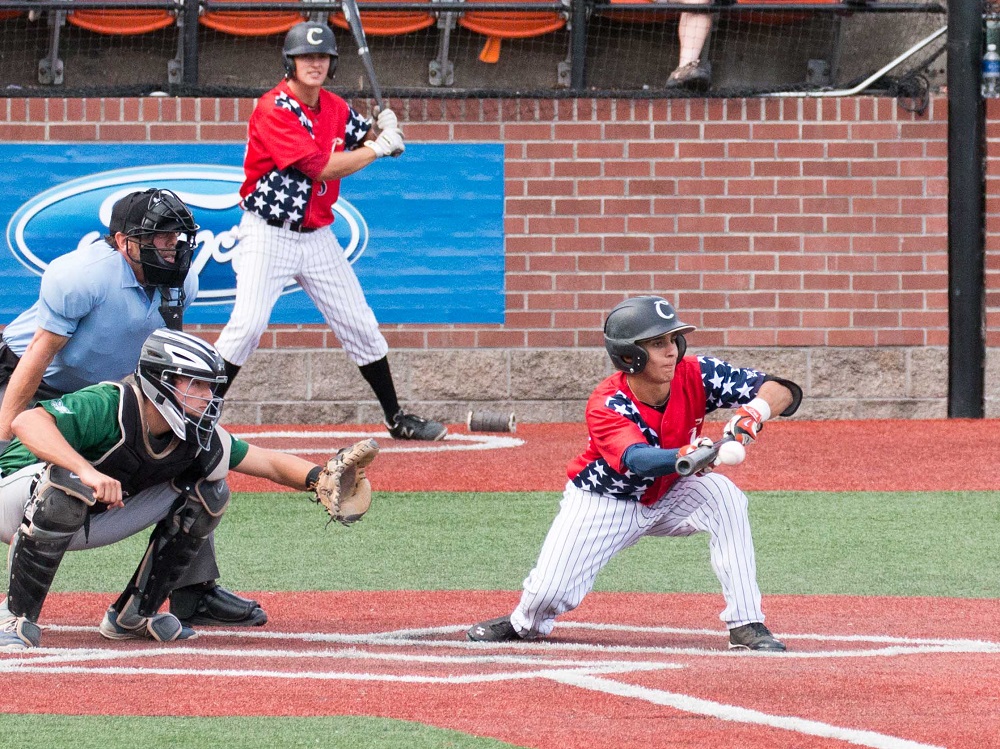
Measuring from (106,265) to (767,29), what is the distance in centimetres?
727

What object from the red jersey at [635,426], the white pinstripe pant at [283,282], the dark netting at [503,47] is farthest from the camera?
the dark netting at [503,47]

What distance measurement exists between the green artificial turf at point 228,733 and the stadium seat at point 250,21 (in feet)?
27.5

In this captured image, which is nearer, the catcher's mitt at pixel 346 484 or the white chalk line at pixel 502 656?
the white chalk line at pixel 502 656

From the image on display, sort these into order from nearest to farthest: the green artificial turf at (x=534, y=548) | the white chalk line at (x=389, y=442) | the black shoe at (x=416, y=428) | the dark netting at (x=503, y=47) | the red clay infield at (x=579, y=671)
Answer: the red clay infield at (x=579, y=671), the green artificial turf at (x=534, y=548), the white chalk line at (x=389, y=442), the black shoe at (x=416, y=428), the dark netting at (x=503, y=47)

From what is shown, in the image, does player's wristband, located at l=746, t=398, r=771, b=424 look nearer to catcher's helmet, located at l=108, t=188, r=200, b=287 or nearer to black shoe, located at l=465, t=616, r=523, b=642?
black shoe, located at l=465, t=616, r=523, b=642

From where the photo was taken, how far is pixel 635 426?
5.30m

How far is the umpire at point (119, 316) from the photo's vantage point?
5660 mm

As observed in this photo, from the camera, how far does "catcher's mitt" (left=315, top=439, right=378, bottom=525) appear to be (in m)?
5.56

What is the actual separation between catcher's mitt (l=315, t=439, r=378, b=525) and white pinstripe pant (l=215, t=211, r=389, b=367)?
3.47 m

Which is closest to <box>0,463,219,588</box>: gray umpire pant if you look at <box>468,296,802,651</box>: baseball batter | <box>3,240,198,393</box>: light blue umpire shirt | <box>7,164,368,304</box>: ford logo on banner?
<box>3,240,198,393</box>: light blue umpire shirt

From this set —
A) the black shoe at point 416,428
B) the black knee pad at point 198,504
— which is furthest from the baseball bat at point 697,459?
the black shoe at point 416,428

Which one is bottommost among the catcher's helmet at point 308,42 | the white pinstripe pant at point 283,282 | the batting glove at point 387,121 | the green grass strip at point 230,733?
the green grass strip at point 230,733

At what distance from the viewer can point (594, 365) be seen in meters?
11.4

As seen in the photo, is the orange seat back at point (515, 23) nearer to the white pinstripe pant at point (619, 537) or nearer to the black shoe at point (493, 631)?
the white pinstripe pant at point (619, 537)
